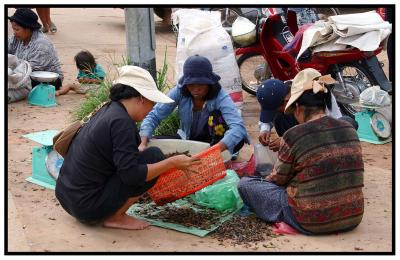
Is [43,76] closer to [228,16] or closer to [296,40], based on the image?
[296,40]

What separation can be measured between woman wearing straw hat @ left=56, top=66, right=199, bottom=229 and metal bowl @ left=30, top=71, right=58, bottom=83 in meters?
3.24

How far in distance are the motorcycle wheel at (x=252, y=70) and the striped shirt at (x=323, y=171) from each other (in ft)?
11.8

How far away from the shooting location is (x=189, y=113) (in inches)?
201

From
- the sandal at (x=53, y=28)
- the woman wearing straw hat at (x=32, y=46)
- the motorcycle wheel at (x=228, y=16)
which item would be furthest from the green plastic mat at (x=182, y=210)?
the sandal at (x=53, y=28)

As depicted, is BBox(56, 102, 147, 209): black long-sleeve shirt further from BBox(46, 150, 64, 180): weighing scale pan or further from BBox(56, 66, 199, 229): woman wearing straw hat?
BBox(46, 150, 64, 180): weighing scale pan

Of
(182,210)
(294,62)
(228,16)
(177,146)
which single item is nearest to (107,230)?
(182,210)

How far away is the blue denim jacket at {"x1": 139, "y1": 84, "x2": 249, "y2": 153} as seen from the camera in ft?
15.9

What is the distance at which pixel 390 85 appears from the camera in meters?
6.33

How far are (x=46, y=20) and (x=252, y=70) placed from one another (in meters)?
4.38

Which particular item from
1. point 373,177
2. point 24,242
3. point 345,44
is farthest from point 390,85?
point 24,242

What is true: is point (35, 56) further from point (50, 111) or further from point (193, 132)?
point (193, 132)

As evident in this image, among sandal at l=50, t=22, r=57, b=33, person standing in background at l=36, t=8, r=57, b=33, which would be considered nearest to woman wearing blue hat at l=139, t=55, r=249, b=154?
person standing in background at l=36, t=8, r=57, b=33

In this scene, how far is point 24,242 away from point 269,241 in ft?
4.53

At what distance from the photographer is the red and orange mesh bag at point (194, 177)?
4236mm
